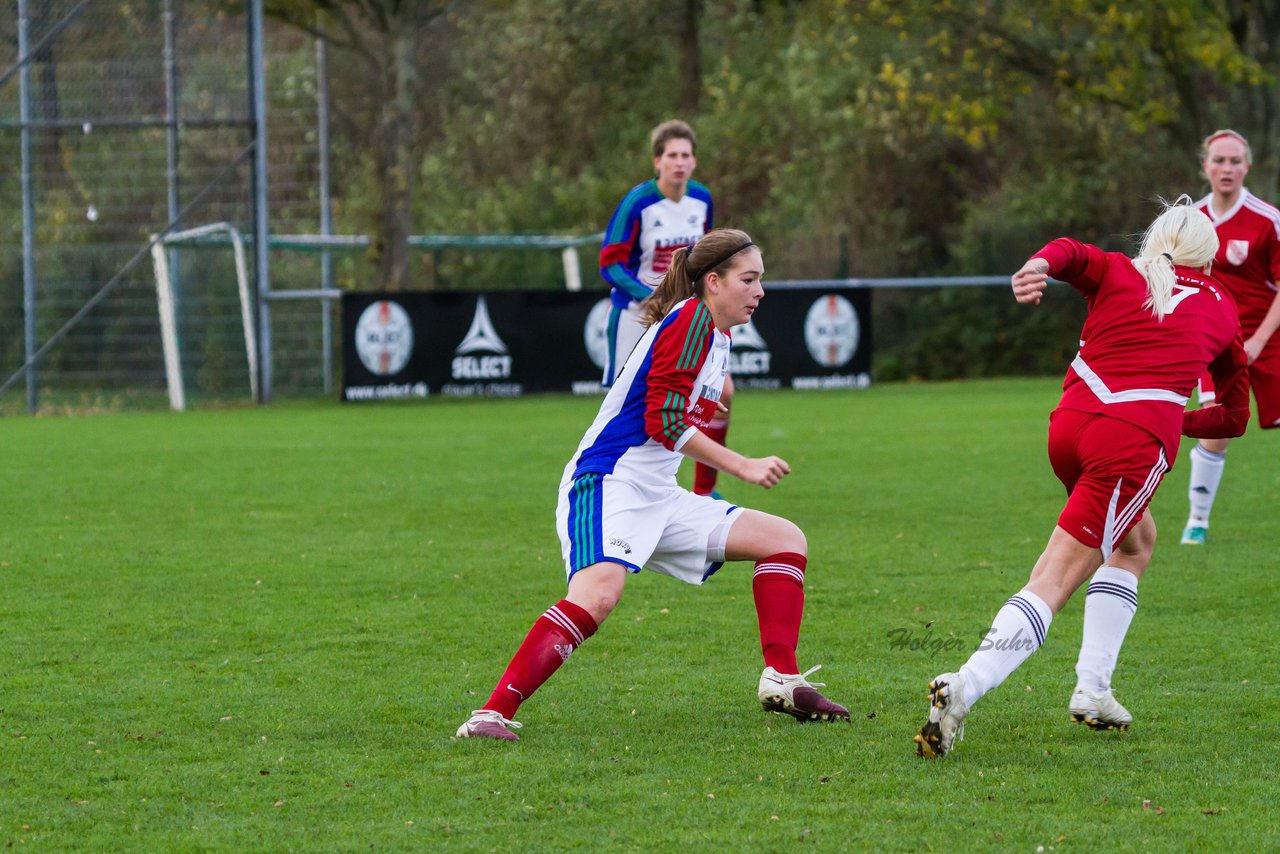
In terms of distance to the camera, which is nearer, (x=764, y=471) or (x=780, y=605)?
(x=764, y=471)

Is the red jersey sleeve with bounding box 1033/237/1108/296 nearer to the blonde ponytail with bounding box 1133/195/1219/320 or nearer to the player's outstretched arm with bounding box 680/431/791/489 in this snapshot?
the blonde ponytail with bounding box 1133/195/1219/320

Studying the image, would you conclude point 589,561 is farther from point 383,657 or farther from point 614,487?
point 383,657

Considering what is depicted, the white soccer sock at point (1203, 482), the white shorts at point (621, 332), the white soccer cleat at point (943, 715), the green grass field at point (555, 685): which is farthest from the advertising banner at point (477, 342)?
the white soccer cleat at point (943, 715)

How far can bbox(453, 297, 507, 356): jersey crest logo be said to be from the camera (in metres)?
Result: 19.5

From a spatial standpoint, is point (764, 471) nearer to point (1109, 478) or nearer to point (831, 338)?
point (1109, 478)

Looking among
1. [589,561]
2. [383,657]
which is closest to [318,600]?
[383,657]

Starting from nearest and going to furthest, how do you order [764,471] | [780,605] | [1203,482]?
[764,471]
[780,605]
[1203,482]

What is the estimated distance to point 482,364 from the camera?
64.7 feet

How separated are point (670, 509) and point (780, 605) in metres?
0.44

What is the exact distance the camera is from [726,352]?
16.6ft

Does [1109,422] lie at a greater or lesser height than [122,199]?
lesser

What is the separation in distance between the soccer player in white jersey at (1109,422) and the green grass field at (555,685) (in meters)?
0.24

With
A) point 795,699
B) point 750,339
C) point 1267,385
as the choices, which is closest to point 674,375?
point 795,699

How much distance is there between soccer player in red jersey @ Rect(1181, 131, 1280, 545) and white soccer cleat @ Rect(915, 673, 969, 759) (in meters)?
3.94
